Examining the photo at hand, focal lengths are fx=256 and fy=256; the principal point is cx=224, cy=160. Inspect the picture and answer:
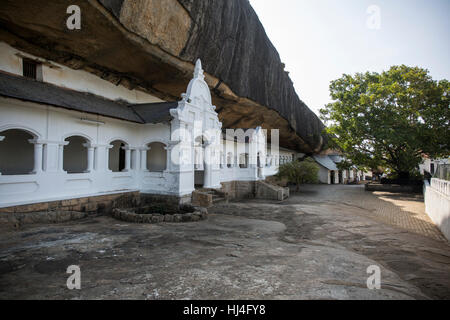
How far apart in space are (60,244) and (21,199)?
3.41m

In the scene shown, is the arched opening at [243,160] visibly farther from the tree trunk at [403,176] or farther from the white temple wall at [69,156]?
the tree trunk at [403,176]

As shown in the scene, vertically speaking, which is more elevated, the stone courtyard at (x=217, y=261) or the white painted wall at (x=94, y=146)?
the white painted wall at (x=94, y=146)

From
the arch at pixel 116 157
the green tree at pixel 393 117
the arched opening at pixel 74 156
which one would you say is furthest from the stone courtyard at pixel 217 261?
the green tree at pixel 393 117

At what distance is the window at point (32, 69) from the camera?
9.52m

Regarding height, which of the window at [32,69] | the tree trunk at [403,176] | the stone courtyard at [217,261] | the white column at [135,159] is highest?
the window at [32,69]

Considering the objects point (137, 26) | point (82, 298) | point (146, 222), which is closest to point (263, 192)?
point (146, 222)

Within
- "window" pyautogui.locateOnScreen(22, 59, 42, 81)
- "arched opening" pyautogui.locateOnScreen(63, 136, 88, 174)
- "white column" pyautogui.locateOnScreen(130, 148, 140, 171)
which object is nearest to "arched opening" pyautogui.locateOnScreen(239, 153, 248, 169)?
"white column" pyautogui.locateOnScreen(130, 148, 140, 171)

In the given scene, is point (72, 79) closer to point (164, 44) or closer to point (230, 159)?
point (164, 44)

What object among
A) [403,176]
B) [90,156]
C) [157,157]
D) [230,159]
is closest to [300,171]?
[230,159]

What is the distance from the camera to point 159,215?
8898 mm

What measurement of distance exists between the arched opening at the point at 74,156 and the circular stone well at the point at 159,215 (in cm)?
418

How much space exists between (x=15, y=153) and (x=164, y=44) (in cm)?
744

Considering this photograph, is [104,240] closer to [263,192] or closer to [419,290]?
[419,290]

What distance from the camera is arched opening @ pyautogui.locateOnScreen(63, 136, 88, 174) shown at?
1193 cm
